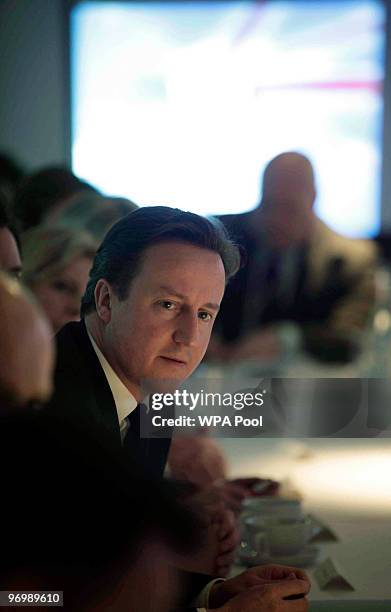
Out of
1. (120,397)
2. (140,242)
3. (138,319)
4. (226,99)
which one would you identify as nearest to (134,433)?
(120,397)

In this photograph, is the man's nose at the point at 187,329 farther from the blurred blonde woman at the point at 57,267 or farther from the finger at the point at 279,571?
the finger at the point at 279,571

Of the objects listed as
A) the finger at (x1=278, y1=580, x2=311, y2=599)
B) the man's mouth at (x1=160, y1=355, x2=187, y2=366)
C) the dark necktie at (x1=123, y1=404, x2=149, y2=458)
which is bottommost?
the finger at (x1=278, y1=580, x2=311, y2=599)

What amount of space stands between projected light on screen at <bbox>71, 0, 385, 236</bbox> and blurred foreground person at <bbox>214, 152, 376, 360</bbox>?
1.1 inches

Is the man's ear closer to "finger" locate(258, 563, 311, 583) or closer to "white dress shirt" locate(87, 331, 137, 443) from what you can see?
"white dress shirt" locate(87, 331, 137, 443)

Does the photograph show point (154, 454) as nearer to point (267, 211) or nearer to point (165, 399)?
point (165, 399)

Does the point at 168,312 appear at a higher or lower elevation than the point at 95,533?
higher

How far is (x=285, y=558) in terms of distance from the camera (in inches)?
62.6

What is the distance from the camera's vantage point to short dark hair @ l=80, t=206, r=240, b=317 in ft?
4.98

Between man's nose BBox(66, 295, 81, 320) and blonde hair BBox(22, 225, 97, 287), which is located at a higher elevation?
blonde hair BBox(22, 225, 97, 287)

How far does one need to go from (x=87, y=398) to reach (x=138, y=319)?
136 millimetres

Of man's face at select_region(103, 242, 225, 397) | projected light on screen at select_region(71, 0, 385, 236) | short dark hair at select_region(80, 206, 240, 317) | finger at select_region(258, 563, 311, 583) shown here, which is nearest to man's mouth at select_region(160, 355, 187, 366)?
man's face at select_region(103, 242, 225, 397)

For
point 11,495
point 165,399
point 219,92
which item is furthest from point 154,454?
point 219,92

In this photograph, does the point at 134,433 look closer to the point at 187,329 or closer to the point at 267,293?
the point at 187,329

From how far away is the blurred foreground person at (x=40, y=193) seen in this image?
1.51 metres
